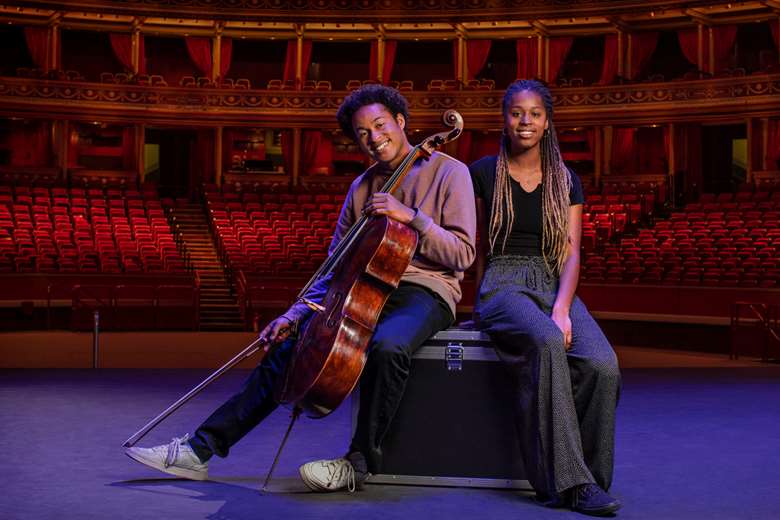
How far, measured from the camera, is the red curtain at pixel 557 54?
2438 centimetres

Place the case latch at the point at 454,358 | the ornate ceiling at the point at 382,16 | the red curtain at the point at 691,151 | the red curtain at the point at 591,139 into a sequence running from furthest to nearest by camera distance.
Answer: the red curtain at the point at 591,139 → the red curtain at the point at 691,151 → the ornate ceiling at the point at 382,16 → the case latch at the point at 454,358

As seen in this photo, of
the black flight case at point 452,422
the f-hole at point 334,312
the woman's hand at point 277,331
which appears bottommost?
the black flight case at point 452,422

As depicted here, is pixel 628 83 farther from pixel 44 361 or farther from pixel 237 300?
pixel 44 361

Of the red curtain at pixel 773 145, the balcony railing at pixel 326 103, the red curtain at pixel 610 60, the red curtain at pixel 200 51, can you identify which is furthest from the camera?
the red curtain at pixel 200 51

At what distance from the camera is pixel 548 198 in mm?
3527

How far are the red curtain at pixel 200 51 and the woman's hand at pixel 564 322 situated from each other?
22.8m

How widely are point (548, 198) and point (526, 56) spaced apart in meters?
21.9

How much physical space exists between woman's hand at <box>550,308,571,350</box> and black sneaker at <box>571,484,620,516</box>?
474mm

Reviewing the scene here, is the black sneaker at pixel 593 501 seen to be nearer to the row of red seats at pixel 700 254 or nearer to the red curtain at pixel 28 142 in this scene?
the row of red seats at pixel 700 254

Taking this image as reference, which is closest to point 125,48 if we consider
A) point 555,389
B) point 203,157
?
point 203,157

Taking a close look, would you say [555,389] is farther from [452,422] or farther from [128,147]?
[128,147]

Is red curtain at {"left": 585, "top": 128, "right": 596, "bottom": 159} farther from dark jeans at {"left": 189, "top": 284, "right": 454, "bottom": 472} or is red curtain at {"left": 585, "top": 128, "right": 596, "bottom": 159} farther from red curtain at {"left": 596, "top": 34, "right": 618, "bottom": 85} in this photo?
dark jeans at {"left": 189, "top": 284, "right": 454, "bottom": 472}

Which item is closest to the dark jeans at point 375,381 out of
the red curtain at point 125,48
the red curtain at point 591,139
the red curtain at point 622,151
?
the red curtain at point 591,139

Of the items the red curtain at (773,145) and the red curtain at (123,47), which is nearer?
the red curtain at (773,145)
